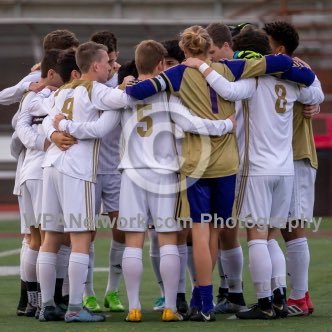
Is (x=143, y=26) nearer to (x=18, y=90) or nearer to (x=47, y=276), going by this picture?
(x=18, y=90)

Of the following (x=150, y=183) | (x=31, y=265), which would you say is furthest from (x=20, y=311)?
(x=150, y=183)

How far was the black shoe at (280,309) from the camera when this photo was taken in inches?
326

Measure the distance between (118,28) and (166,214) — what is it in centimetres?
1565

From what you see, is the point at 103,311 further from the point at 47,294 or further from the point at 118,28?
the point at 118,28

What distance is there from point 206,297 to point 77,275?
88cm

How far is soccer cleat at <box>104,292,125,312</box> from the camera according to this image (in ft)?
29.7

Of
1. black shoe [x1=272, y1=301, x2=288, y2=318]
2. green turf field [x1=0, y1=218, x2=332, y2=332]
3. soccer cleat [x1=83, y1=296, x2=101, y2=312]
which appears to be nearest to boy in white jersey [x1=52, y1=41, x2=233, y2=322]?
green turf field [x1=0, y1=218, x2=332, y2=332]

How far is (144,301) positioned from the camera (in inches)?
378

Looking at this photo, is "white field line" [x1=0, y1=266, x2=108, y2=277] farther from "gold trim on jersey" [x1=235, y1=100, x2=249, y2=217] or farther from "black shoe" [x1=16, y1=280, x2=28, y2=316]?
"gold trim on jersey" [x1=235, y1=100, x2=249, y2=217]

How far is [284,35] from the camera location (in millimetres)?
8578

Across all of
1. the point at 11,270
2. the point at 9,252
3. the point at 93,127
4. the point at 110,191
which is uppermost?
the point at 93,127

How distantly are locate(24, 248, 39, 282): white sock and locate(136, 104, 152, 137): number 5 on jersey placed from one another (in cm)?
135

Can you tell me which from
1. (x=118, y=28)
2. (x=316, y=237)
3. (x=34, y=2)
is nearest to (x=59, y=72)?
(x=316, y=237)

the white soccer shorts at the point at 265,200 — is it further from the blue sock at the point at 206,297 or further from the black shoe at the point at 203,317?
the black shoe at the point at 203,317
